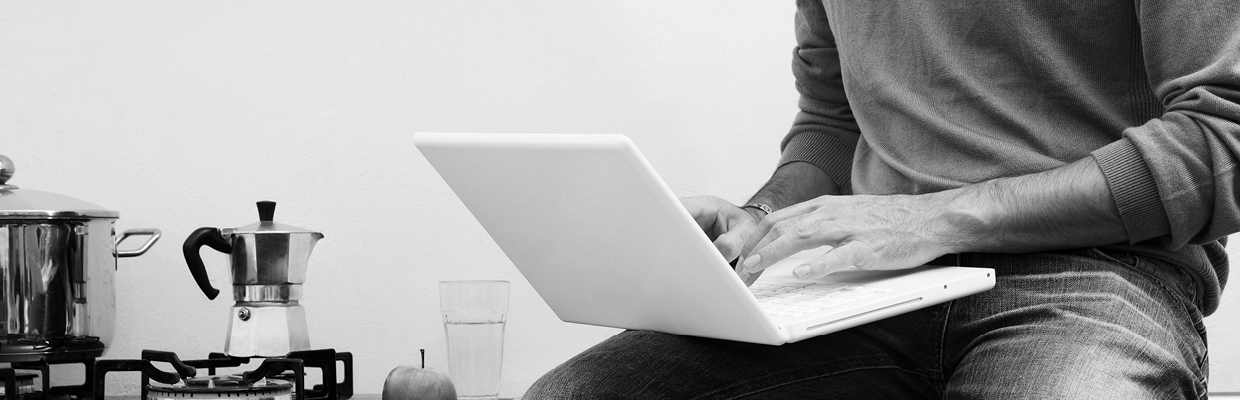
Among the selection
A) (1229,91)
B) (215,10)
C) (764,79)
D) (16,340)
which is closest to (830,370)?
(1229,91)

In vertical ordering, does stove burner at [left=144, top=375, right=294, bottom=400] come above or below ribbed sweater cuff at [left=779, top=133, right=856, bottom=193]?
below

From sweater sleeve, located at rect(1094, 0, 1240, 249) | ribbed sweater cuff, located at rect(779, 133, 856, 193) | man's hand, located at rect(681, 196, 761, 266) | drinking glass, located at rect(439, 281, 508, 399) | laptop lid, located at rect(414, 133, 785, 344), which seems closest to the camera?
laptop lid, located at rect(414, 133, 785, 344)

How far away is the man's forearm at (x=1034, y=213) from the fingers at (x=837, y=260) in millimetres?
80

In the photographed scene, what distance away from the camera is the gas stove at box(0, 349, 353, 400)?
1124mm

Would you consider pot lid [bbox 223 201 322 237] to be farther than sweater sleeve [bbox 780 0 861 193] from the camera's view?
Yes

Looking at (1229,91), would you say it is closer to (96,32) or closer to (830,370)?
(830,370)

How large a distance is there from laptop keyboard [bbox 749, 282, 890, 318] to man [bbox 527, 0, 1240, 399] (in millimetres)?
20

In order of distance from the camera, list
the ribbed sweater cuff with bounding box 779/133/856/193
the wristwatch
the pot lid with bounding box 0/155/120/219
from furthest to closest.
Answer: the pot lid with bounding box 0/155/120/219
the ribbed sweater cuff with bounding box 779/133/856/193
the wristwatch

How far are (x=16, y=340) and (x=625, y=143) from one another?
1041 mm

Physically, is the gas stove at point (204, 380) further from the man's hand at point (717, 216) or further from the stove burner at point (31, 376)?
the man's hand at point (717, 216)

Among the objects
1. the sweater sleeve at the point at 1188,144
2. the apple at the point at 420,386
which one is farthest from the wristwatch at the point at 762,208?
the apple at the point at 420,386

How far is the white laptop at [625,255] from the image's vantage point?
574 mm

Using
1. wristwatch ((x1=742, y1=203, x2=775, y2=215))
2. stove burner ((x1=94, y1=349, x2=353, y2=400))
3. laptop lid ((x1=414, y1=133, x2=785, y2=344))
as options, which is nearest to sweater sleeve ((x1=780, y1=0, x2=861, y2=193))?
wristwatch ((x1=742, y1=203, x2=775, y2=215))

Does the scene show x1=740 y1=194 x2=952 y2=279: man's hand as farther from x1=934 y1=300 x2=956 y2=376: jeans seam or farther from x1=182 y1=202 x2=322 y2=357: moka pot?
x1=182 y1=202 x2=322 y2=357: moka pot
